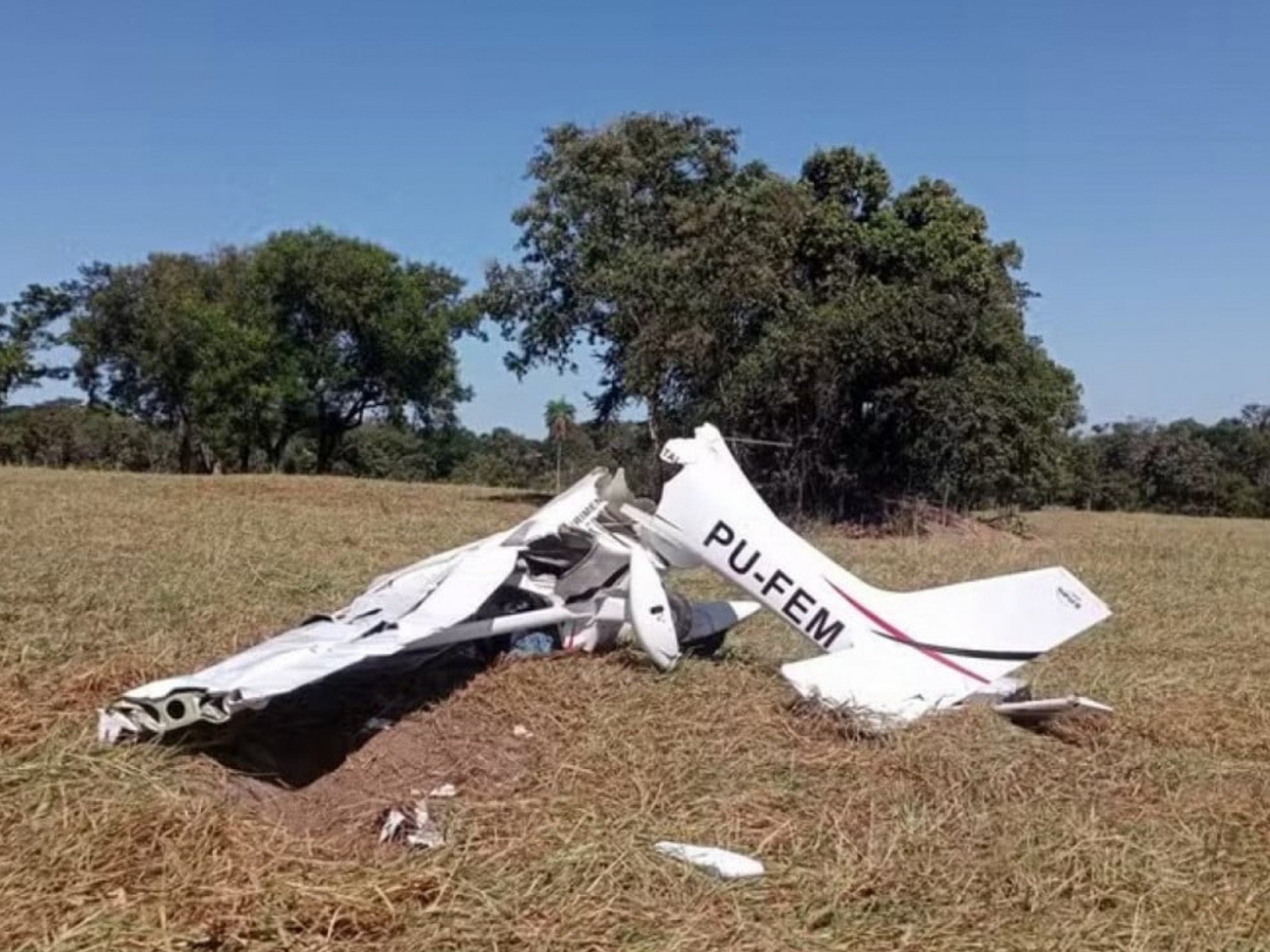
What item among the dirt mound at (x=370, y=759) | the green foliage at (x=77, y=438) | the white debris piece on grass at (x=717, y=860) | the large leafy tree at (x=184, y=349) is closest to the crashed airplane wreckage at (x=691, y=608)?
the dirt mound at (x=370, y=759)

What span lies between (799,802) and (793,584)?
1263 mm

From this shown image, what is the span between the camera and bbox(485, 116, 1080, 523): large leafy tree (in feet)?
55.8

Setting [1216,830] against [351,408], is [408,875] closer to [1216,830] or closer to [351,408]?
[1216,830]

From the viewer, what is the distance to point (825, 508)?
18281 mm

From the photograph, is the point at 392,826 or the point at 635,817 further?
the point at 635,817

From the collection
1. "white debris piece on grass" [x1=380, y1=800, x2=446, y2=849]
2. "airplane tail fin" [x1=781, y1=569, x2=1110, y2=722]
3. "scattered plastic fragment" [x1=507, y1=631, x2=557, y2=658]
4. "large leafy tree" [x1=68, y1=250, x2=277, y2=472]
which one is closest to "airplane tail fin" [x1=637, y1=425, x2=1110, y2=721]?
"airplane tail fin" [x1=781, y1=569, x2=1110, y2=722]

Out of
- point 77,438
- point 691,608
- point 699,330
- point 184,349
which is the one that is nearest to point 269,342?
point 184,349

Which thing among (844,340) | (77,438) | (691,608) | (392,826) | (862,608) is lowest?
(392,826)

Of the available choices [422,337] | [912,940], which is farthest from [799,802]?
[422,337]

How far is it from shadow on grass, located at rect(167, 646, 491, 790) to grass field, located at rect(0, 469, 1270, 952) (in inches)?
4.7

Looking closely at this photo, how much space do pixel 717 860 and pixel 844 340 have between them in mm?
13838

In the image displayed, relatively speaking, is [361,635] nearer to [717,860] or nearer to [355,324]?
[717,860]

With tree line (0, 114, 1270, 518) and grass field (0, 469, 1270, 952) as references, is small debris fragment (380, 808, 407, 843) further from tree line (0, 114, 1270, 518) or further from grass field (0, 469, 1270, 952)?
tree line (0, 114, 1270, 518)

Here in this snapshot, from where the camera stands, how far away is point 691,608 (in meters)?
5.72
